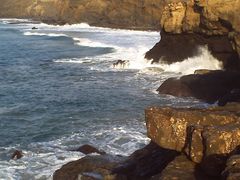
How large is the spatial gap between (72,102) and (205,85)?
662 cm

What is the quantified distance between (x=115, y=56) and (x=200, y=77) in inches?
721

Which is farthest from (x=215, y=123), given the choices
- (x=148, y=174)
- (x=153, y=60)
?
(x=153, y=60)

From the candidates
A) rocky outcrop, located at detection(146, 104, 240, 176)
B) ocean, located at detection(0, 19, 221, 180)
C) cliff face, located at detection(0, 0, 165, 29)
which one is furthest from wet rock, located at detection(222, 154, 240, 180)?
cliff face, located at detection(0, 0, 165, 29)

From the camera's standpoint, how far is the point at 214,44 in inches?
1182

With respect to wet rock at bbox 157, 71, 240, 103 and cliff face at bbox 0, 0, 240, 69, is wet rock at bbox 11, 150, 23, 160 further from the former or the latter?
wet rock at bbox 157, 71, 240, 103

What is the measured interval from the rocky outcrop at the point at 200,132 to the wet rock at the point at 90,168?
2.06 meters

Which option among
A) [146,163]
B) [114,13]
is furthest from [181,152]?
→ [114,13]

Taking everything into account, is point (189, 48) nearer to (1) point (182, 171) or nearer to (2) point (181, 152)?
(2) point (181, 152)

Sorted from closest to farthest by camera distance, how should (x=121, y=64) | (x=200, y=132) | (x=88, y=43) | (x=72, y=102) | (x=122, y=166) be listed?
(x=200, y=132) → (x=122, y=166) → (x=72, y=102) → (x=121, y=64) → (x=88, y=43)

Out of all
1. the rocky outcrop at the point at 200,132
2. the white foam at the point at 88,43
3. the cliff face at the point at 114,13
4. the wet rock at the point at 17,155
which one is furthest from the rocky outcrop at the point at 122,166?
the cliff face at the point at 114,13

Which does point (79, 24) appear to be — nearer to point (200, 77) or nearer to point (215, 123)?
point (200, 77)

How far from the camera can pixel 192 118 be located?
33.6 ft

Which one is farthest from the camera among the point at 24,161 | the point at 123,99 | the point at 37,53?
the point at 37,53

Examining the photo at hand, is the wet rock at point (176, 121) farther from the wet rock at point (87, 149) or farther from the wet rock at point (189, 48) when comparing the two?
the wet rock at point (189, 48)
